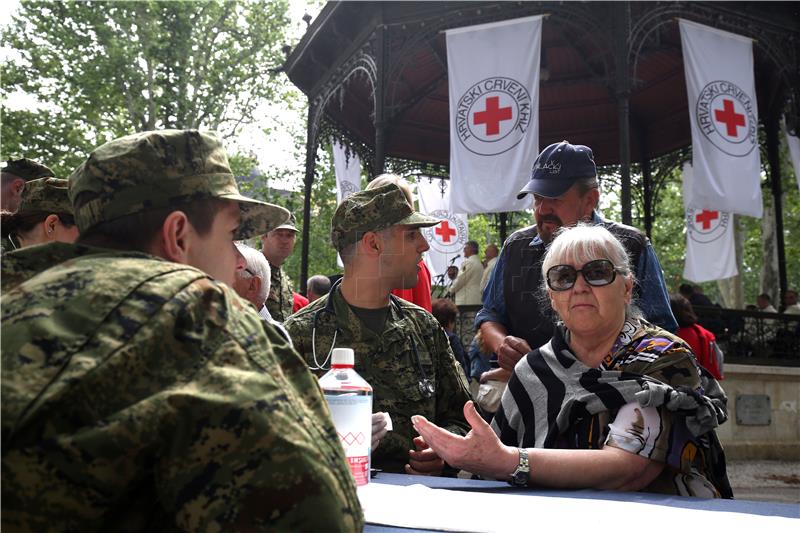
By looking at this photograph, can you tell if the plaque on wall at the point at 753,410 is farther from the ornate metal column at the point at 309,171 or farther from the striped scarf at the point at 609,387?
the striped scarf at the point at 609,387

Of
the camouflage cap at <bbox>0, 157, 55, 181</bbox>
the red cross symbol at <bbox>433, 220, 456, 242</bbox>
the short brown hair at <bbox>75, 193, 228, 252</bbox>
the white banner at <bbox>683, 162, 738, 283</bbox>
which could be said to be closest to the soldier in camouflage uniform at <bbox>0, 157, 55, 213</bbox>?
the camouflage cap at <bbox>0, 157, 55, 181</bbox>

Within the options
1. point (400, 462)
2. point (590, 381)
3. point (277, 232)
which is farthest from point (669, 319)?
point (277, 232)

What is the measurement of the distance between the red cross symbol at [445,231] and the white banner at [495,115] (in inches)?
195

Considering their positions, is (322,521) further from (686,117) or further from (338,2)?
(686,117)

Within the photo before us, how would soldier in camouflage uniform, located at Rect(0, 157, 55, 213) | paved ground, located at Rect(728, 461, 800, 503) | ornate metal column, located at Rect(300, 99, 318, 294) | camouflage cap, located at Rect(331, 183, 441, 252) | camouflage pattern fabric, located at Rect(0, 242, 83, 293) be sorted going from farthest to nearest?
ornate metal column, located at Rect(300, 99, 318, 294)
paved ground, located at Rect(728, 461, 800, 503)
soldier in camouflage uniform, located at Rect(0, 157, 55, 213)
camouflage cap, located at Rect(331, 183, 441, 252)
camouflage pattern fabric, located at Rect(0, 242, 83, 293)

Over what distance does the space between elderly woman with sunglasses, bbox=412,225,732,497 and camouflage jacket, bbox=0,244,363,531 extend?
1.00 meters

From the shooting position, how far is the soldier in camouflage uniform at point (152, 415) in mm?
946

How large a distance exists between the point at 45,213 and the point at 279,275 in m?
2.08

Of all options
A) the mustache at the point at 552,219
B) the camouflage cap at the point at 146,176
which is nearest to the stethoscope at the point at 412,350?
the mustache at the point at 552,219

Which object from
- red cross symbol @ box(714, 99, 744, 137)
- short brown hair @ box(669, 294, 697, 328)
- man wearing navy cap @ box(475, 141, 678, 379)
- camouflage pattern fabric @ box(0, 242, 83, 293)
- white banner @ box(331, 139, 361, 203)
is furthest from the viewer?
white banner @ box(331, 139, 361, 203)

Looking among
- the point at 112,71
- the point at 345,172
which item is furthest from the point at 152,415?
the point at 112,71

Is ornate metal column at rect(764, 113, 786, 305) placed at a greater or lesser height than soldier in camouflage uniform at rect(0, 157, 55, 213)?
greater

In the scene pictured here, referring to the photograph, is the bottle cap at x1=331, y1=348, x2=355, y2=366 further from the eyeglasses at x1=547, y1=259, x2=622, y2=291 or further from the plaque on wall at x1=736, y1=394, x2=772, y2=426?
the plaque on wall at x1=736, y1=394, x2=772, y2=426

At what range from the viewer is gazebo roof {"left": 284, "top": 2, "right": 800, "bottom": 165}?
10.2m
